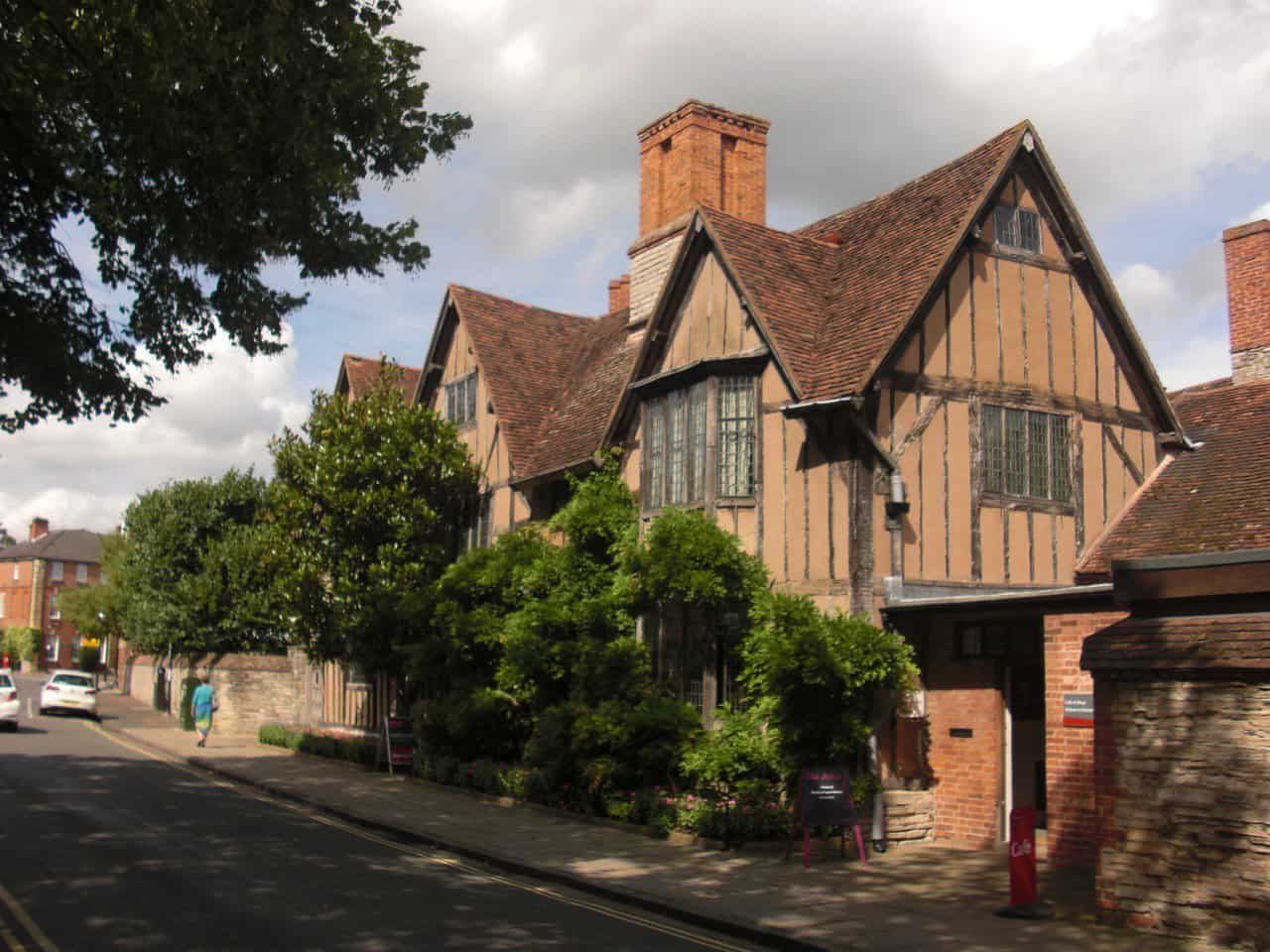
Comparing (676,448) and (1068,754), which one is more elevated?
(676,448)

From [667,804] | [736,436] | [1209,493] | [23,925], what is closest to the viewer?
[23,925]

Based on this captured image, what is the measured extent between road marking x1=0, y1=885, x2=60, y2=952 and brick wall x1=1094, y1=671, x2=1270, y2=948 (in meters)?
8.35

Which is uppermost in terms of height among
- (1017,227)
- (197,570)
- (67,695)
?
(1017,227)

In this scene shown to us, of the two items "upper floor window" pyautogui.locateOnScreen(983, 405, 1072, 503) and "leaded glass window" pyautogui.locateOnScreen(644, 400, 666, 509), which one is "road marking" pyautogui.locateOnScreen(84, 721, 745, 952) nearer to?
"leaded glass window" pyautogui.locateOnScreen(644, 400, 666, 509)

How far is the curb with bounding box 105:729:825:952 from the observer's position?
9672 mm

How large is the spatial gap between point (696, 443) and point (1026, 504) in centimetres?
471

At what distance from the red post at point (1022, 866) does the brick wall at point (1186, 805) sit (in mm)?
571

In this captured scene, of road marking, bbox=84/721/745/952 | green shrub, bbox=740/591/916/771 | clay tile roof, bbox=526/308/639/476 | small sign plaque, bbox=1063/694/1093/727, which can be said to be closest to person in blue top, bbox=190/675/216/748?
road marking, bbox=84/721/745/952

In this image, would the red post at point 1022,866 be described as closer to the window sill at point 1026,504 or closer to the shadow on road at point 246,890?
the shadow on road at point 246,890

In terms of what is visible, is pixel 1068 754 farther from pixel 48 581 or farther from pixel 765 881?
Result: pixel 48 581

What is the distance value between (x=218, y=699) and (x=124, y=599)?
24.6 feet

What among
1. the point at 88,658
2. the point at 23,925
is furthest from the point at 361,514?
the point at 88,658

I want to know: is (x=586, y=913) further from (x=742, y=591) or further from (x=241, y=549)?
(x=241, y=549)

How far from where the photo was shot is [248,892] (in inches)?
420
